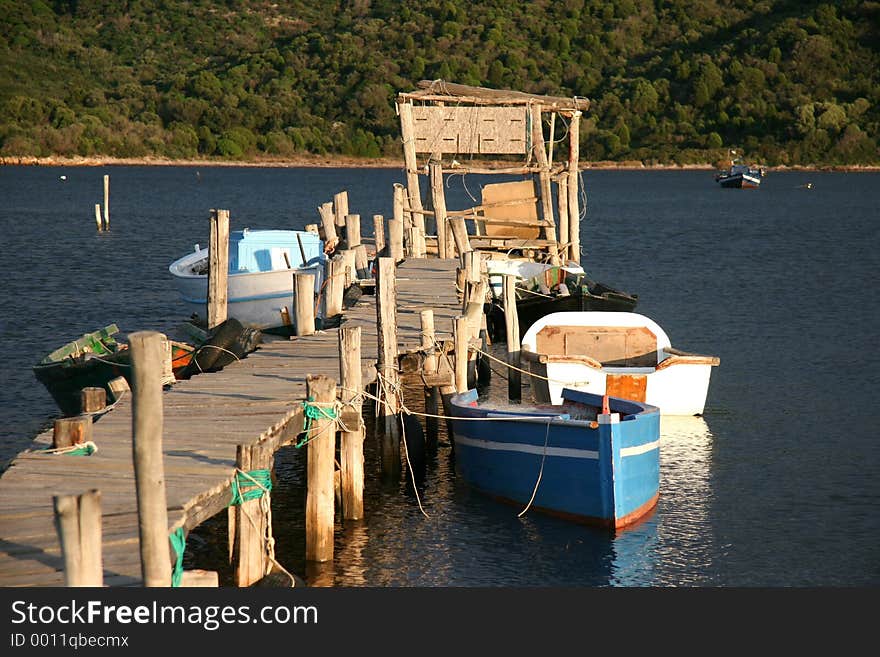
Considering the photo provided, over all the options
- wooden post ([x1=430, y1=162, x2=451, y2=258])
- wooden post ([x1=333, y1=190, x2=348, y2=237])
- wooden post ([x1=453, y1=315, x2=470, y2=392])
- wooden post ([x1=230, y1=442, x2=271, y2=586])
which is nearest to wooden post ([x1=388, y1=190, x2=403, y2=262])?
wooden post ([x1=430, y1=162, x2=451, y2=258])

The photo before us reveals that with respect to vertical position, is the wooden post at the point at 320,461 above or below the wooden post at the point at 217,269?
below

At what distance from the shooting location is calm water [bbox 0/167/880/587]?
1318cm

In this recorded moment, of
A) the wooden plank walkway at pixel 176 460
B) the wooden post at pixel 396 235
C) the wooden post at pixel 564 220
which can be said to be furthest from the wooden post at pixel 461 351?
the wooden post at pixel 564 220

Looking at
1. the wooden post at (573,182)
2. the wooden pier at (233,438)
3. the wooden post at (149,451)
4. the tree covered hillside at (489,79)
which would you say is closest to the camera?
the wooden post at (149,451)

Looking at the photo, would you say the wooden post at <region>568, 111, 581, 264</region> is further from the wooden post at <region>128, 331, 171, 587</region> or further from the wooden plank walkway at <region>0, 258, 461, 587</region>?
the wooden post at <region>128, 331, 171, 587</region>

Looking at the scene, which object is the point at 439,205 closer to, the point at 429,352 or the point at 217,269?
the point at 217,269

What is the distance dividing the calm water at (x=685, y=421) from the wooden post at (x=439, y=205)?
547 centimetres

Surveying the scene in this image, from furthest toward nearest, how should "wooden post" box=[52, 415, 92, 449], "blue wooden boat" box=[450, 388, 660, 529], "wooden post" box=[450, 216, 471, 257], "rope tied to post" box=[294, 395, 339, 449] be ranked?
"wooden post" box=[450, 216, 471, 257]
"blue wooden boat" box=[450, 388, 660, 529]
"rope tied to post" box=[294, 395, 339, 449]
"wooden post" box=[52, 415, 92, 449]

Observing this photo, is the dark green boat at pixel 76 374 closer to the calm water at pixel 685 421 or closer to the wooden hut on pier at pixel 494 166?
the calm water at pixel 685 421

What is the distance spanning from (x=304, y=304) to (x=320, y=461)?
5.97 meters

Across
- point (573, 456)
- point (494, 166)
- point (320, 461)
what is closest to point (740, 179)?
point (494, 166)

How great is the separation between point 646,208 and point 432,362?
2779 inches

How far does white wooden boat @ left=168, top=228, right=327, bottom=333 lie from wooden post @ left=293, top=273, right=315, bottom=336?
4.67 metres

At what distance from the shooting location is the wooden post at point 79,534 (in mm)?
7230
